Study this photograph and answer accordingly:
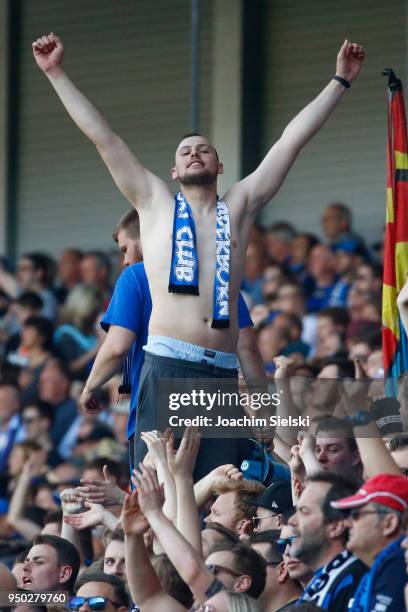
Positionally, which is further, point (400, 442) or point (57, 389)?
point (57, 389)

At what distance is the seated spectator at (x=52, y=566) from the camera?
7.65 meters

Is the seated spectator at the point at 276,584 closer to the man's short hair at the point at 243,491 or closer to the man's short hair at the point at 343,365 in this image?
the man's short hair at the point at 243,491

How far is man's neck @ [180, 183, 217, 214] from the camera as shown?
24.0ft

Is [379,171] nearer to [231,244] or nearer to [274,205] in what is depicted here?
[274,205]

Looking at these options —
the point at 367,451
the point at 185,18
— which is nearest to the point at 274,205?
the point at 185,18

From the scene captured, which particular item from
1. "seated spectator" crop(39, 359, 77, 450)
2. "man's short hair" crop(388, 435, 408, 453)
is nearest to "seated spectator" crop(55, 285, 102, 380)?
"seated spectator" crop(39, 359, 77, 450)

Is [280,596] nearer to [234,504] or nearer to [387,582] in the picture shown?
[234,504]

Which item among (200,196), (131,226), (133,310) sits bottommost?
(133,310)

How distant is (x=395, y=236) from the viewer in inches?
334

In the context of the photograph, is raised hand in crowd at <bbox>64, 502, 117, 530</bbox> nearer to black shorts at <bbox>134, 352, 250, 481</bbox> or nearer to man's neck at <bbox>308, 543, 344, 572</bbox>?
black shorts at <bbox>134, 352, 250, 481</bbox>

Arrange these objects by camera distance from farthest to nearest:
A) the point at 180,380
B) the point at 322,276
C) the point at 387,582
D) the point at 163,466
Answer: the point at 322,276 < the point at 180,380 < the point at 163,466 < the point at 387,582

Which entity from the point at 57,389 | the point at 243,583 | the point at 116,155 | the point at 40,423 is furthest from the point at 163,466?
the point at 57,389

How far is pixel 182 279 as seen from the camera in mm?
7156

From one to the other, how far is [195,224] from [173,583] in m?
1.71
